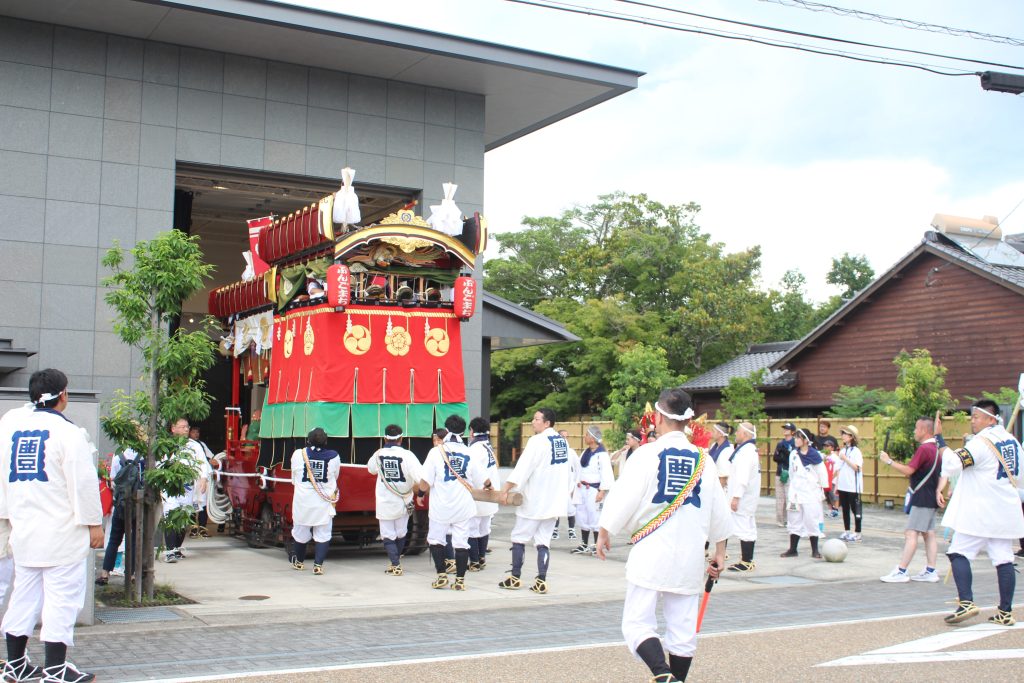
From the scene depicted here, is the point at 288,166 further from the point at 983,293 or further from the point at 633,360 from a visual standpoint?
the point at 983,293

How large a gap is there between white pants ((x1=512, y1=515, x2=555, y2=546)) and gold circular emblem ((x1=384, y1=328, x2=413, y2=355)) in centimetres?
377

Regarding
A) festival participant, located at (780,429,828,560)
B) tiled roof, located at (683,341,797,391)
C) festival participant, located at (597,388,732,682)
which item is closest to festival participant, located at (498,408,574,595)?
festival participant, located at (780,429,828,560)

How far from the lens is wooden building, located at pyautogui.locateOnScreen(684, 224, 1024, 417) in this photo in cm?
2647

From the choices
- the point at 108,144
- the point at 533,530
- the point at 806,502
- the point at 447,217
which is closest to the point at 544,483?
the point at 533,530

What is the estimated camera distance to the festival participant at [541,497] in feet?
37.5

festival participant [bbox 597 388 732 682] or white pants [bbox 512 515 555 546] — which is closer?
festival participant [bbox 597 388 732 682]

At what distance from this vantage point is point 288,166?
16984mm

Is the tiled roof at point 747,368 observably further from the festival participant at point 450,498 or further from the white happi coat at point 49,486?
the white happi coat at point 49,486

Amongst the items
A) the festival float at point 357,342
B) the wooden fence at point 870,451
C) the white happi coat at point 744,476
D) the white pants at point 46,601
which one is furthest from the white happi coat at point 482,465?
the wooden fence at point 870,451

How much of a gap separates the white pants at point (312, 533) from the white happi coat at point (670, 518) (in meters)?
7.17

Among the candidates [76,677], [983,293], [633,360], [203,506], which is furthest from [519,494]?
[983,293]

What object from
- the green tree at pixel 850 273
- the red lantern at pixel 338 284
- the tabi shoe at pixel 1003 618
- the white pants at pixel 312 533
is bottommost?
the tabi shoe at pixel 1003 618

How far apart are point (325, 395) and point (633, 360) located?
11341 millimetres

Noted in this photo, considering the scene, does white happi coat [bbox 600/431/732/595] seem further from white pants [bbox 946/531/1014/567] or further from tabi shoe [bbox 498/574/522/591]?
tabi shoe [bbox 498/574/522/591]
